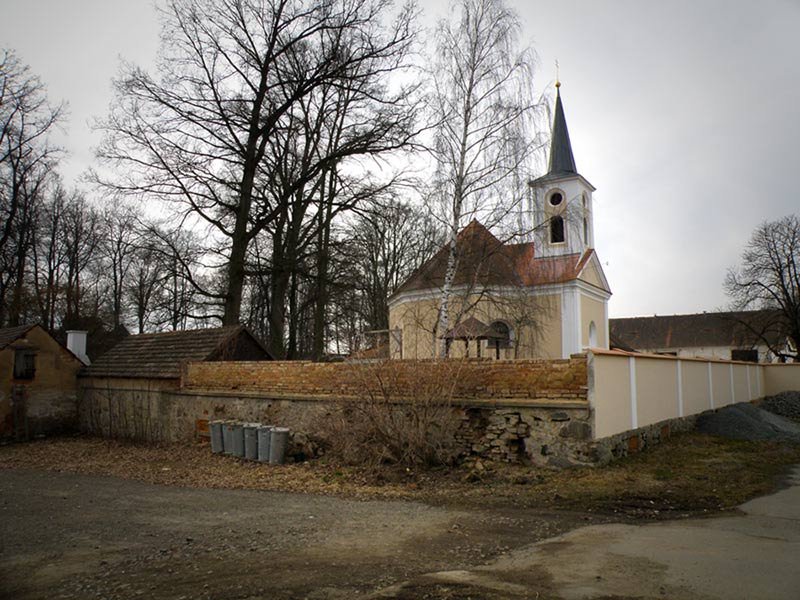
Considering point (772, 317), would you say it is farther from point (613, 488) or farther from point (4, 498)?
point (4, 498)

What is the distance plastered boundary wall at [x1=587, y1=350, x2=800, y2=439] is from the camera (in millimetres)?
10391

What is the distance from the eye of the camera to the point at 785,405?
22812 millimetres

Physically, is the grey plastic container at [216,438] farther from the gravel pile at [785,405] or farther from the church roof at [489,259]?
the gravel pile at [785,405]

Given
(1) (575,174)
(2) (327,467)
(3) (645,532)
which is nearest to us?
(3) (645,532)

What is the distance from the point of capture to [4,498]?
9.64 meters

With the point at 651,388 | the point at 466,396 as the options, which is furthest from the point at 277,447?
the point at 651,388

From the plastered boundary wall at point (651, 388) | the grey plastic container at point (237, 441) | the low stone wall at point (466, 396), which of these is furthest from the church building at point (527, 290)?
the grey plastic container at point (237, 441)

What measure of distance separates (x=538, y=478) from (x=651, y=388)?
4.64m

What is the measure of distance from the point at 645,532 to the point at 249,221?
19046 millimetres

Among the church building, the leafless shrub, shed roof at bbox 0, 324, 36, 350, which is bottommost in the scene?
the leafless shrub

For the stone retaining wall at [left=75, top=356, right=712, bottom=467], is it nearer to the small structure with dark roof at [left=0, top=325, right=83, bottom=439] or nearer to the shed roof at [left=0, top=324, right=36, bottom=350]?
the small structure with dark roof at [left=0, top=325, right=83, bottom=439]

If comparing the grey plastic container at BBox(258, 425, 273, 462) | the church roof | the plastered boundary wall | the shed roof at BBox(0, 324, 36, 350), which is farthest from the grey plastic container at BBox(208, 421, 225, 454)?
the plastered boundary wall

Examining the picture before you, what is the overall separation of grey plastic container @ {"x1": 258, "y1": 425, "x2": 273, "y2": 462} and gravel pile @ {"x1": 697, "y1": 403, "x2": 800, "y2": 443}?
10886 millimetres

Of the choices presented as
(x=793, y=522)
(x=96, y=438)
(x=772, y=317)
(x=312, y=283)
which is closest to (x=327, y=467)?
(x=793, y=522)
